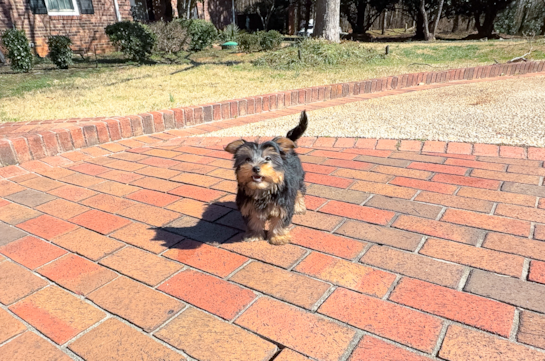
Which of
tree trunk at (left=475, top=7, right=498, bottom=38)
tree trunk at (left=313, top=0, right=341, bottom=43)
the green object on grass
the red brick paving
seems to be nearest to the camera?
the red brick paving

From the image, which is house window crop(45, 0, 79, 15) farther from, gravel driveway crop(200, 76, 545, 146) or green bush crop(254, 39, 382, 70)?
gravel driveway crop(200, 76, 545, 146)

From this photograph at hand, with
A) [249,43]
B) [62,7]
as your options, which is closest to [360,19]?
[249,43]

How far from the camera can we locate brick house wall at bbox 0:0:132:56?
38.3 feet

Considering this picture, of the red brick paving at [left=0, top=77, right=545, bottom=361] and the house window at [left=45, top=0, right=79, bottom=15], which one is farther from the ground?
the house window at [left=45, top=0, right=79, bottom=15]

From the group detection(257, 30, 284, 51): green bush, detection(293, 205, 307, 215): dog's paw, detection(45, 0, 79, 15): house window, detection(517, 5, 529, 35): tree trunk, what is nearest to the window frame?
detection(45, 0, 79, 15): house window

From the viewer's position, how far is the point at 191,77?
7.55 meters

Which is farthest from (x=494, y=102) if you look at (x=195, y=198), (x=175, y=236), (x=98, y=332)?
(x=98, y=332)

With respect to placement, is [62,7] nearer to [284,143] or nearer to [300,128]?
[300,128]

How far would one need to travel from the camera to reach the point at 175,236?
2.53 meters

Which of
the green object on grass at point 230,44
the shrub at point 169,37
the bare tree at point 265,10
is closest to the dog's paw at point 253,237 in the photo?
the shrub at point 169,37

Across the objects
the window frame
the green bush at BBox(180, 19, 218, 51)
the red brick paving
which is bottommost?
the red brick paving

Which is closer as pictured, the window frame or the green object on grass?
the green object on grass

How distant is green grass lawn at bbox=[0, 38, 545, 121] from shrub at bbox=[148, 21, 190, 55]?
979 millimetres

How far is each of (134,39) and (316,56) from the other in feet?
16.5
